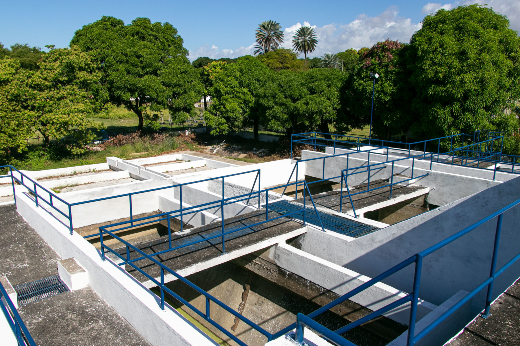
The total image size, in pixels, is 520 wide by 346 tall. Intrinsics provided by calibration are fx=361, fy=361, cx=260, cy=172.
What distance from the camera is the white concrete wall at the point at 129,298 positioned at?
4.45 metres

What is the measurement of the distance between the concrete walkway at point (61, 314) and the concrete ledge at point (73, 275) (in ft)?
0.38

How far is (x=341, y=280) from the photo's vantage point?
6.79 metres

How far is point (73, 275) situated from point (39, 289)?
635 mm

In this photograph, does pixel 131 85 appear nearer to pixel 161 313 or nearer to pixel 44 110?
pixel 44 110

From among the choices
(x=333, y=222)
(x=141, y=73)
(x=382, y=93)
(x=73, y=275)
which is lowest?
(x=73, y=275)

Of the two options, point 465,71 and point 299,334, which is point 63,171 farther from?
→ point 465,71

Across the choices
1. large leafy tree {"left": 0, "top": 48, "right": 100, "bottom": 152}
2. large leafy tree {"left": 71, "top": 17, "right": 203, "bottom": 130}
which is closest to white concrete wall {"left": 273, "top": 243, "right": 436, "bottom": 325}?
large leafy tree {"left": 0, "top": 48, "right": 100, "bottom": 152}

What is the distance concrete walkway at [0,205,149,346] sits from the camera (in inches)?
192

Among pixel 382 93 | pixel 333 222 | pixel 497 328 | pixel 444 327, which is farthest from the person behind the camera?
pixel 382 93

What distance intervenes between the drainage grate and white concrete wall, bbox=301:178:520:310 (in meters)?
5.06

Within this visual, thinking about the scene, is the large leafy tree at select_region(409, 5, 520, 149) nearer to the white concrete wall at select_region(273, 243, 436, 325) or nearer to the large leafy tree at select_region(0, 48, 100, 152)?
the white concrete wall at select_region(273, 243, 436, 325)

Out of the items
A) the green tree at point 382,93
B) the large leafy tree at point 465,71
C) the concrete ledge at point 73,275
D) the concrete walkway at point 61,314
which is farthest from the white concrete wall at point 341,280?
the green tree at point 382,93

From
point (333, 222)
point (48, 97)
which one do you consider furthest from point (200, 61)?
point (333, 222)

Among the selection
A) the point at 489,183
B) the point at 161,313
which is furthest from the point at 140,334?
the point at 489,183
